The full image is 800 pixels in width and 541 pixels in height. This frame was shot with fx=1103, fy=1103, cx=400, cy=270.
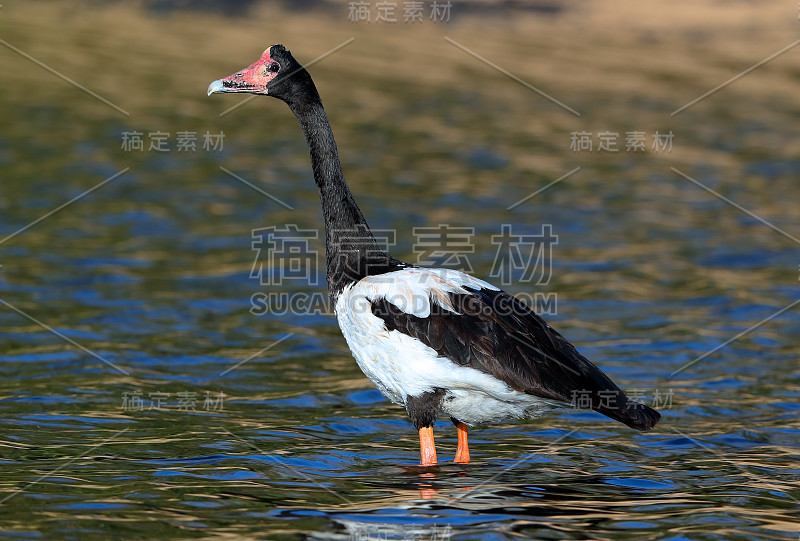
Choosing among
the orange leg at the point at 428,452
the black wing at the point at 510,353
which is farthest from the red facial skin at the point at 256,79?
the orange leg at the point at 428,452

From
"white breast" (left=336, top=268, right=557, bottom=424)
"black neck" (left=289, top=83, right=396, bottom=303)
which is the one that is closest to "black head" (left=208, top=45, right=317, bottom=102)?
"black neck" (left=289, top=83, right=396, bottom=303)

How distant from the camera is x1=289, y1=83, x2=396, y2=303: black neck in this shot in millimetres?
9500

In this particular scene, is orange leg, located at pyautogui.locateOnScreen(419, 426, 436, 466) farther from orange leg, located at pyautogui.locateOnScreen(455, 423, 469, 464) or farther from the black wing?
the black wing

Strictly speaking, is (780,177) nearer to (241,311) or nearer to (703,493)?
(241,311)

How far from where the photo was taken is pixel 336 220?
976cm

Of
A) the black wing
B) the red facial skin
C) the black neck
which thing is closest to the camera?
the black wing

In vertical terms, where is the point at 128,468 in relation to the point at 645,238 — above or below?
below

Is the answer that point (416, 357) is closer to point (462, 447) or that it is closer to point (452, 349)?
point (452, 349)

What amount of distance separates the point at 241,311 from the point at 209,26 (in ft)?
57.2

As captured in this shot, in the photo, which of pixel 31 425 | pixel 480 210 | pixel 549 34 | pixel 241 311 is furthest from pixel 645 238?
pixel 549 34

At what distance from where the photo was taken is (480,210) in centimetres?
1905

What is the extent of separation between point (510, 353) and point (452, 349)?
47 centimetres

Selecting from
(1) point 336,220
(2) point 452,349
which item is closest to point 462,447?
(2) point 452,349

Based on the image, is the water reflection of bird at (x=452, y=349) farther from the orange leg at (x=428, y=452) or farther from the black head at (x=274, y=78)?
the black head at (x=274, y=78)
